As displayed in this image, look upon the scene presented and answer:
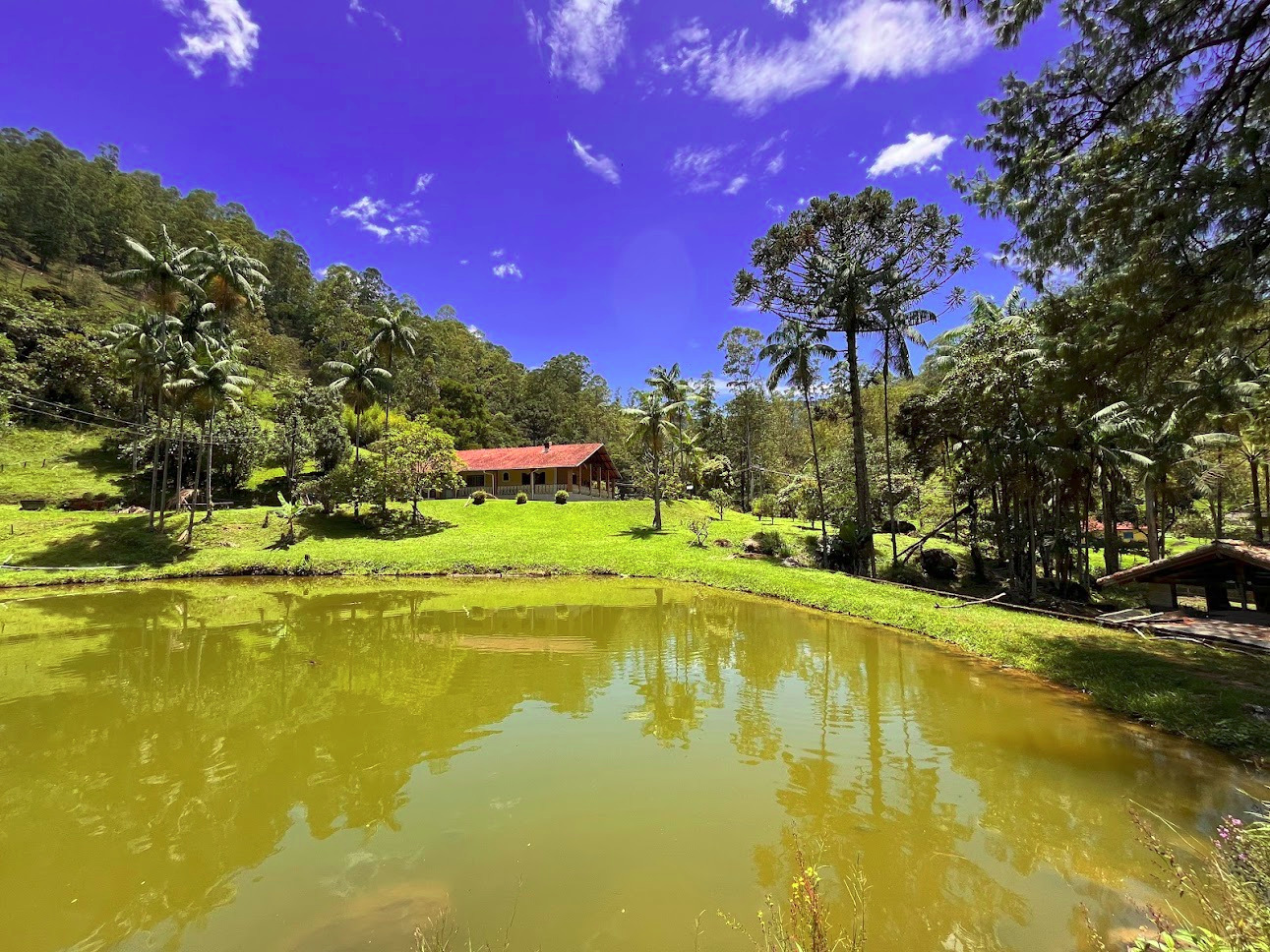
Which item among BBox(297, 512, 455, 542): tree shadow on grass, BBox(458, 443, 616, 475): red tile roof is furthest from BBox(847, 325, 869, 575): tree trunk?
BBox(458, 443, 616, 475): red tile roof

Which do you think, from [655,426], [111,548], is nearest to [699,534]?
[655,426]

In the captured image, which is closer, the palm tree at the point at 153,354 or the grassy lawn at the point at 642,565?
the grassy lawn at the point at 642,565

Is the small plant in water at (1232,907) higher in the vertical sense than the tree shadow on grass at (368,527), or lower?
lower

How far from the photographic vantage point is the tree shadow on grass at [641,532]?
3306 cm

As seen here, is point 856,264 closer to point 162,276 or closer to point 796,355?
point 796,355

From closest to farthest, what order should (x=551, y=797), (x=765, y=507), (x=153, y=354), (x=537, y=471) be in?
(x=551, y=797) < (x=153, y=354) < (x=765, y=507) < (x=537, y=471)

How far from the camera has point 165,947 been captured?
3.93 meters

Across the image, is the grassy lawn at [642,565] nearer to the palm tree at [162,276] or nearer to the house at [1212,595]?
the house at [1212,595]

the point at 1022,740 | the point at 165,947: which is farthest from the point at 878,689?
the point at 165,947

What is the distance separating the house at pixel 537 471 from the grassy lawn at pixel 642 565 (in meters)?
4.86

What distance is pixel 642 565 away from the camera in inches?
1024

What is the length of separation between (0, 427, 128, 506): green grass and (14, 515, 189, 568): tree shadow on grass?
8.57 metres

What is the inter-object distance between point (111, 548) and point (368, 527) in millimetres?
11317

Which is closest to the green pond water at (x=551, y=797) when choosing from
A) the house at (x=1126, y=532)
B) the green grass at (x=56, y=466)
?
the green grass at (x=56, y=466)
